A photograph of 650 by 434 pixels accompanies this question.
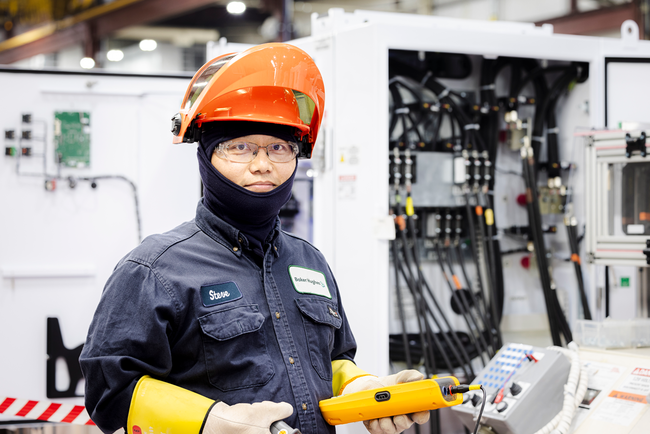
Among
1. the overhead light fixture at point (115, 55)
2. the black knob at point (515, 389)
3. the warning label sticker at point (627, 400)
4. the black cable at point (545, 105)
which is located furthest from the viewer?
the overhead light fixture at point (115, 55)

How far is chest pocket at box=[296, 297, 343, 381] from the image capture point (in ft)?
4.17

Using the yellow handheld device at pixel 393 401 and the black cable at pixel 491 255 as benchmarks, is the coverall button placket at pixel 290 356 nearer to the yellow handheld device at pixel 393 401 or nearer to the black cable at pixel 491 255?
the yellow handheld device at pixel 393 401

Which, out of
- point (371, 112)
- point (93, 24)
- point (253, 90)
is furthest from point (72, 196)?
point (93, 24)

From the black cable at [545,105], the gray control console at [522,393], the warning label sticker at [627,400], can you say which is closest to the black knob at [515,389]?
the gray control console at [522,393]

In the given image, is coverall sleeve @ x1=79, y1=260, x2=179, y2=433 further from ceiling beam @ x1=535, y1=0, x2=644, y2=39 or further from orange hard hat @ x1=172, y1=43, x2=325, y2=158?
ceiling beam @ x1=535, y1=0, x2=644, y2=39

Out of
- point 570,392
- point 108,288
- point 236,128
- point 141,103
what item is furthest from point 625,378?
point 141,103

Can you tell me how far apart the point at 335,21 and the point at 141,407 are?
2232mm

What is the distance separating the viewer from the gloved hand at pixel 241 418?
1.00 meters

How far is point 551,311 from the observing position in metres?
3.10

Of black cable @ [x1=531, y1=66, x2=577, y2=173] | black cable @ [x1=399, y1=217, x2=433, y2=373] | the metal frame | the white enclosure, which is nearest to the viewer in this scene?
the metal frame

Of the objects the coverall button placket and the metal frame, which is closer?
the coverall button placket

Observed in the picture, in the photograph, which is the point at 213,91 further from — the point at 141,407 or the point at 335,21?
the point at 335,21

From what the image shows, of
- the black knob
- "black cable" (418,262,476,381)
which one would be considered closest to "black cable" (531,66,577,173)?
"black cable" (418,262,476,381)

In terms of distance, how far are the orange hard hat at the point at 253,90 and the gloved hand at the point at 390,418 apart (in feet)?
2.12
